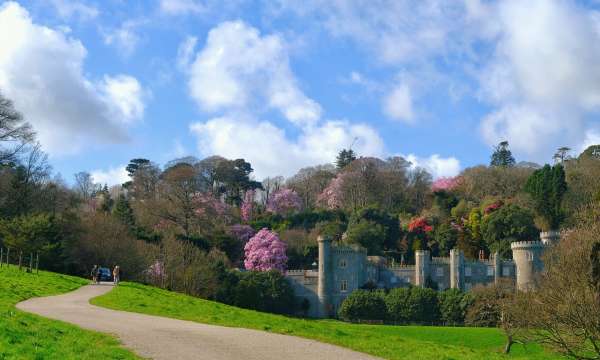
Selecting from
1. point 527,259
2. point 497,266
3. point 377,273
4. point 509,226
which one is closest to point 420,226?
point 377,273

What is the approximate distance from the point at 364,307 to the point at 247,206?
34.5 m

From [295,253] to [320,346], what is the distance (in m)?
61.8

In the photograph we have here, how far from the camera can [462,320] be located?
62.3 m

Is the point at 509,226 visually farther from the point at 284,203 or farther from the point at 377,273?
the point at 284,203

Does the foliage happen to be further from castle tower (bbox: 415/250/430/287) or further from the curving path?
the curving path

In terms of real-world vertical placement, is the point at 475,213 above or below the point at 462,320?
above

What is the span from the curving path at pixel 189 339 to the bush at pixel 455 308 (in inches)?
1744

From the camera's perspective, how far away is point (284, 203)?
3883 inches

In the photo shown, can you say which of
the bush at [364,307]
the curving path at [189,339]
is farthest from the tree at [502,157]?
the curving path at [189,339]

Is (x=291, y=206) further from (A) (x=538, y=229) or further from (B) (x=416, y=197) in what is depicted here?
(A) (x=538, y=229)

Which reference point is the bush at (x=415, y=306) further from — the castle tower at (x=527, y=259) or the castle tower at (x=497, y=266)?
the castle tower at (x=527, y=259)

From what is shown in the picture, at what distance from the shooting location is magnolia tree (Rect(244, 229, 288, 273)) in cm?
7344

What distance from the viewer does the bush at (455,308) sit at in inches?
2446

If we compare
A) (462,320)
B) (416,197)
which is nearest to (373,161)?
(416,197)
